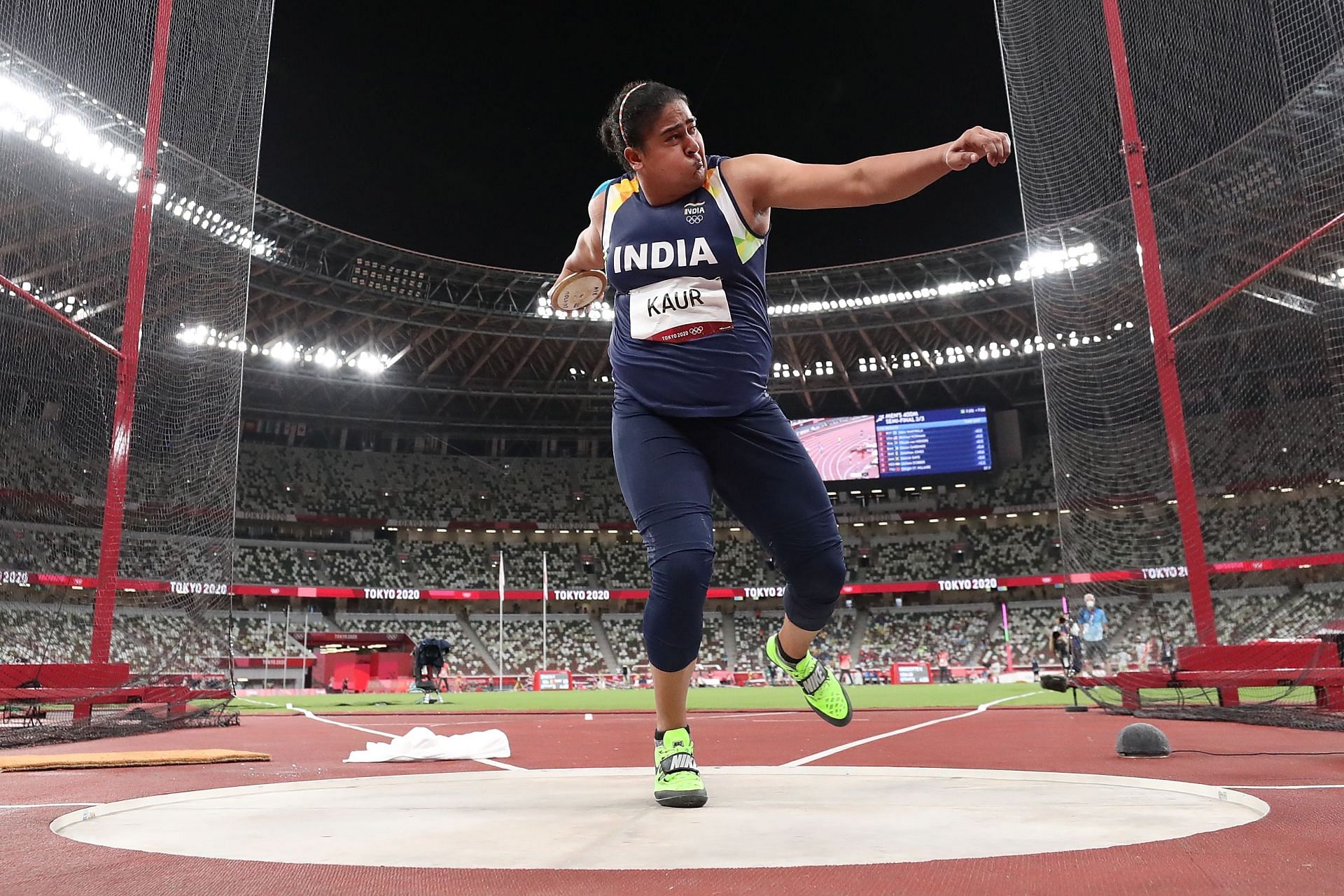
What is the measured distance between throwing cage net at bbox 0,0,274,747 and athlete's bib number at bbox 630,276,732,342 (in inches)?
290

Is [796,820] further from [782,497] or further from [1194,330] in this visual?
[1194,330]

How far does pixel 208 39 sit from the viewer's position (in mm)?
12273

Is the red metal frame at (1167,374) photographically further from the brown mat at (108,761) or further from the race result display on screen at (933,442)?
the race result display on screen at (933,442)

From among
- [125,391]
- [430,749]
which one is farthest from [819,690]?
[125,391]

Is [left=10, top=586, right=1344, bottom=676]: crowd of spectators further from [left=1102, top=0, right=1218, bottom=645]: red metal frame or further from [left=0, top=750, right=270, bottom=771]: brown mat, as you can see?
[left=0, top=750, right=270, bottom=771]: brown mat

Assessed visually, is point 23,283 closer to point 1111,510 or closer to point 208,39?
point 208,39

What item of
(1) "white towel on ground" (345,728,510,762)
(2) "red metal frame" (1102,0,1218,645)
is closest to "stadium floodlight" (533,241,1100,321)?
Result: (2) "red metal frame" (1102,0,1218,645)

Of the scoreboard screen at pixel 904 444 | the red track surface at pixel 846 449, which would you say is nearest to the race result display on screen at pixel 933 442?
the scoreboard screen at pixel 904 444

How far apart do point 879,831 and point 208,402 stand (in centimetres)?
1337

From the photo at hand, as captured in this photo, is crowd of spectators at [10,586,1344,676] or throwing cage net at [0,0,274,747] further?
crowd of spectators at [10,586,1344,676]

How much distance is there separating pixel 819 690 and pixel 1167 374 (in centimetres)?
799

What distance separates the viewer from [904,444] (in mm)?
41281

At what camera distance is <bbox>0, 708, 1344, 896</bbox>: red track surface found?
146 cm

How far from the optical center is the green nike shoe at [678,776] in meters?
2.57
